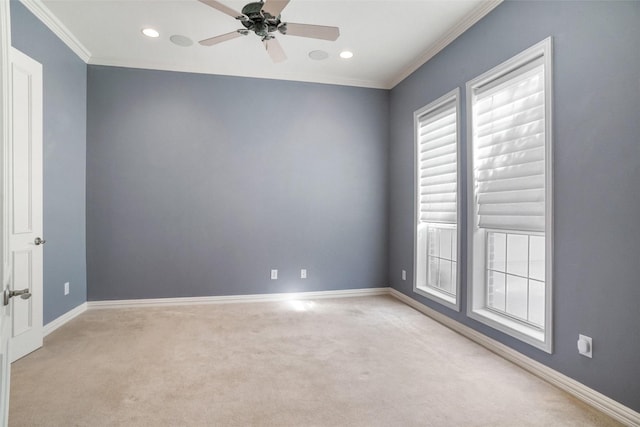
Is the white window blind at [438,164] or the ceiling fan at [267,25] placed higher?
the ceiling fan at [267,25]

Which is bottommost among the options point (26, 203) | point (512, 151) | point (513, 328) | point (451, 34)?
point (513, 328)

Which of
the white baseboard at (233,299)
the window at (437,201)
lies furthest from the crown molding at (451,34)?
the white baseboard at (233,299)

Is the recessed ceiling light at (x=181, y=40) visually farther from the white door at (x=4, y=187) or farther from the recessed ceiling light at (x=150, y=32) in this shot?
the white door at (x=4, y=187)

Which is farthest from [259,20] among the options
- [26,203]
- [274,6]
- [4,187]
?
[26,203]

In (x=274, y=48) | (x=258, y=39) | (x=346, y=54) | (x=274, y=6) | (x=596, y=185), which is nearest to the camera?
(x=596, y=185)

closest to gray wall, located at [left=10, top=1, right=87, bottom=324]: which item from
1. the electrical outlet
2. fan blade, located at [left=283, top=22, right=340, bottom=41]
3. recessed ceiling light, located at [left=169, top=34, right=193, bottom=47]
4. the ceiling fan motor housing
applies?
recessed ceiling light, located at [left=169, top=34, right=193, bottom=47]

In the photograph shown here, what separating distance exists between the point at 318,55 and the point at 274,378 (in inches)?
133

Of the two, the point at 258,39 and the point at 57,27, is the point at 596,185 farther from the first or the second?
the point at 57,27

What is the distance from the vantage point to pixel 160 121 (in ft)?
13.8

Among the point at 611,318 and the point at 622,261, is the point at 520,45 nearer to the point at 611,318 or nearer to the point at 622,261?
the point at 622,261

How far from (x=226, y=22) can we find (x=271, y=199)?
Result: 2073 millimetres

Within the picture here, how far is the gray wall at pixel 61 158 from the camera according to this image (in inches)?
122

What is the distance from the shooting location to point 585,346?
213 cm

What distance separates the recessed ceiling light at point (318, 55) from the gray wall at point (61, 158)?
2.58 m
